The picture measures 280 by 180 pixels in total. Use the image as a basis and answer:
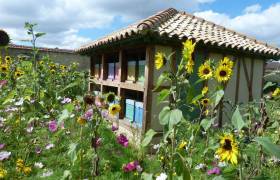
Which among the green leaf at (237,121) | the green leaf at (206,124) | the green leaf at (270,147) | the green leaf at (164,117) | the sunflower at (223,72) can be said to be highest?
the sunflower at (223,72)

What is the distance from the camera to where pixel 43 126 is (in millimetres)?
5645

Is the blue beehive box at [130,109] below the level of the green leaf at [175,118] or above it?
below

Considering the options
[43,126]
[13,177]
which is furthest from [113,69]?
[13,177]

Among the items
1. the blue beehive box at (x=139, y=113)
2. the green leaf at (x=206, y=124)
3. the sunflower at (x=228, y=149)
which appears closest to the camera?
the sunflower at (x=228, y=149)

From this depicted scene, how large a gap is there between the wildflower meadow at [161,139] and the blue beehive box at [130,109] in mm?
1183

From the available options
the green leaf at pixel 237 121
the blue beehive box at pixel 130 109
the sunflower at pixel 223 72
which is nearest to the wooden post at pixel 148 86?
the blue beehive box at pixel 130 109

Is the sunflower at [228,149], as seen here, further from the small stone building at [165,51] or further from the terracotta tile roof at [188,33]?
the terracotta tile roof at [188,33]

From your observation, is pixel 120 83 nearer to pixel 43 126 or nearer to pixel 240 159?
pixel 43 126

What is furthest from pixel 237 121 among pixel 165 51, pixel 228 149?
pixel 165 51

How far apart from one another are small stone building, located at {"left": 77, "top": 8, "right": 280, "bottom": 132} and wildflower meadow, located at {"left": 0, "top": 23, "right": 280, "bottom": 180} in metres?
1.19

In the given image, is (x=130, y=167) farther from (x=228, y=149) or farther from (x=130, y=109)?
(x=130, y=109)

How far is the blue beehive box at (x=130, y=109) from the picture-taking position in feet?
25.7

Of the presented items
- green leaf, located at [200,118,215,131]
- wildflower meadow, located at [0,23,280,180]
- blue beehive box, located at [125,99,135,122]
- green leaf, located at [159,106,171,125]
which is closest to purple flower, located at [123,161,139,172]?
wildflower meadow, located at [0,23,280,180]

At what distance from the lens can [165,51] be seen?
6938 millimetres
